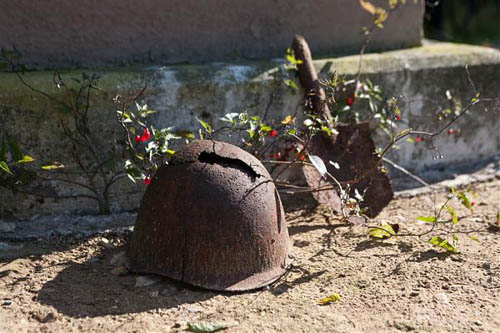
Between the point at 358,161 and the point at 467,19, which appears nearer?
the point at 358,161

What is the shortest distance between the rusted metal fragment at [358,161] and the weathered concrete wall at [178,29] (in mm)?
789

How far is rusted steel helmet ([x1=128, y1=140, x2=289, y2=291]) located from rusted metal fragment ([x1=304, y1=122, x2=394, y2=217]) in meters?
0.95

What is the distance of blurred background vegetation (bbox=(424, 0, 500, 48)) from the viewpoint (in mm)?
8414

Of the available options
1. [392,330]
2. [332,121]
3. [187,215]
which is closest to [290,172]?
[332,121]

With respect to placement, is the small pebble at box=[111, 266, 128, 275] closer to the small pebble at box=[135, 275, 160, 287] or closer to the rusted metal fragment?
the small pebble at box=[135, 275, 160, 287]

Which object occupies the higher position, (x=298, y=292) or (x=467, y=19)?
(x=467, y=19)

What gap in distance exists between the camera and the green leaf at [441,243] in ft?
10.0

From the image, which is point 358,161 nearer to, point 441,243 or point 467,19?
point 441,243

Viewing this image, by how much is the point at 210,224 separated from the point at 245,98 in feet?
4.05

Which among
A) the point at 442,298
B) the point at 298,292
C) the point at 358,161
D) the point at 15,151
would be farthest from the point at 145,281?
the point at 358,161

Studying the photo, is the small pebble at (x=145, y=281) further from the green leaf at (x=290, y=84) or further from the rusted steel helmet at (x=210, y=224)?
the green leaf at (x=290, y=84)

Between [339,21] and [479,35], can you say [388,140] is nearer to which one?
[339,21]

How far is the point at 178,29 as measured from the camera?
149 inches

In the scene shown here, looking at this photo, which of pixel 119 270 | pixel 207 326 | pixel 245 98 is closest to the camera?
pixel 207 326
